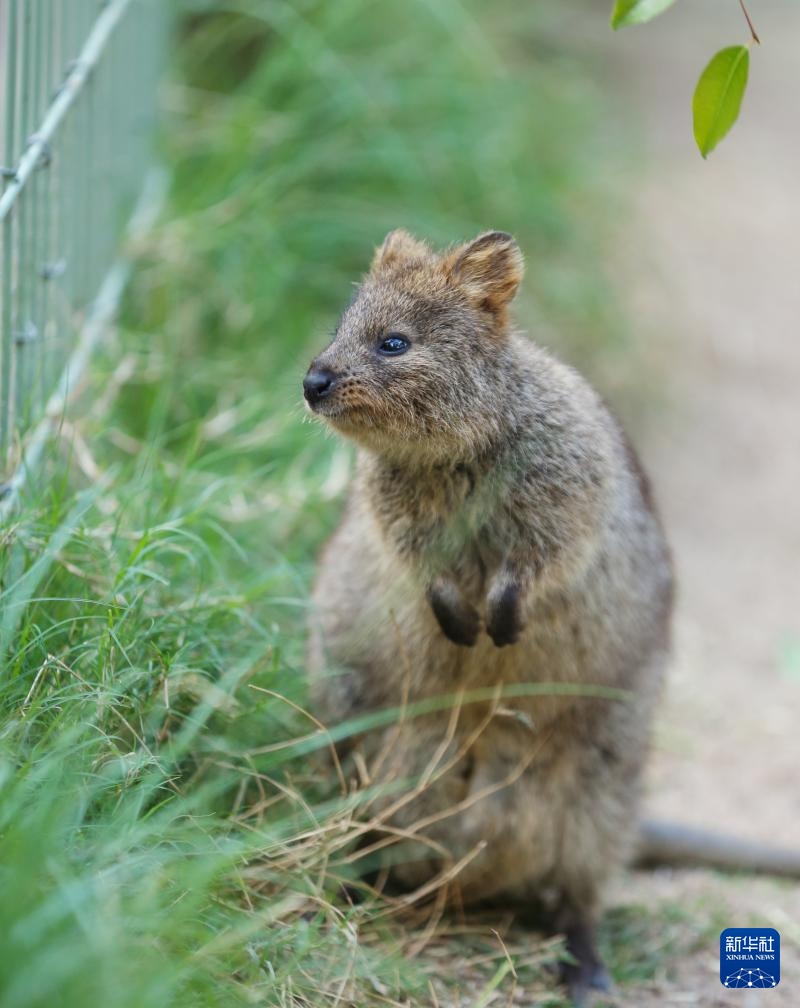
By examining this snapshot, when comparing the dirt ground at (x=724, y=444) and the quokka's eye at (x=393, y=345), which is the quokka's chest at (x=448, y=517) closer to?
the quokka's eye at (x=393, y=345)

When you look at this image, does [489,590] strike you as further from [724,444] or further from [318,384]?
[724,444]

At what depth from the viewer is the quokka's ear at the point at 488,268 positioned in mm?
4094

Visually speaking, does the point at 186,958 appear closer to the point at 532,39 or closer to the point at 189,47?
the point at 189,47

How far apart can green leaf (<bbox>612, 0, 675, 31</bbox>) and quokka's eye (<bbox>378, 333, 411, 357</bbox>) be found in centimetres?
110

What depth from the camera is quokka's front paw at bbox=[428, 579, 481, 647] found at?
4059 mm

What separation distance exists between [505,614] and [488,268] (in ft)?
3.35

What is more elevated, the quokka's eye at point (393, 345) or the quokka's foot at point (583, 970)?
the quokka's eye at point (393, 345)

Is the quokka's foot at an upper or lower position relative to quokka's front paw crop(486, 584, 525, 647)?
lower

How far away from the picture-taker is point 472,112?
8.17m

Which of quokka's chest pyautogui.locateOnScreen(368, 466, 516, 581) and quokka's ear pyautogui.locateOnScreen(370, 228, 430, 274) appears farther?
quokka's ear pyautogui.locateOnScreen(370, 228, 430, 274)

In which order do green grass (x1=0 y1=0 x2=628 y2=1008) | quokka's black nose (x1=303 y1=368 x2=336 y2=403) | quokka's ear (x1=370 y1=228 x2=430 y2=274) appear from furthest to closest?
quokka's ear (x1=370 y1=228 x2=430 y2=274) < quokka's black nose (x1=303 y1=368 x2=336 y2=403) < green grass (x1=0 y1=0 x2=628 y2=1008)

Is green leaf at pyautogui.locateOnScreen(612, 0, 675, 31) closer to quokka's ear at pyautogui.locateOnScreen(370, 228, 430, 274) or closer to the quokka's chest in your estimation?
quokka's ear at pyautogui.locateOnScreen(370, 228, 430, 274)

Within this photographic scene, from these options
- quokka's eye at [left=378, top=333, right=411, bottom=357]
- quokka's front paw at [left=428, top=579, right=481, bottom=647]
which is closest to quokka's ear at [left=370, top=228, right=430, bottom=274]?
quokka's eye at [left=378, top=333, right=411, bottom=357]

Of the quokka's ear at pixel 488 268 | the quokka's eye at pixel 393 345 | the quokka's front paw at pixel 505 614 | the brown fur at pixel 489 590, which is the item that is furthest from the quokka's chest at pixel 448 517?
the quokka's ear at pixel 488 268
